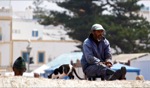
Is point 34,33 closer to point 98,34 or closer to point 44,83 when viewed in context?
point 98,34

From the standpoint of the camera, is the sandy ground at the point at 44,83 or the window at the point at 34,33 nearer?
the sandy ground at the point at 44,83

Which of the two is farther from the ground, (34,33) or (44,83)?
(44,83)

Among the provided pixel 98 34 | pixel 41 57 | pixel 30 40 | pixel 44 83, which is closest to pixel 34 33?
pixel 41 57

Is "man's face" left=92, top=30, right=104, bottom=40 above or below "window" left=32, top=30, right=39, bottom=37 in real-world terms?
above

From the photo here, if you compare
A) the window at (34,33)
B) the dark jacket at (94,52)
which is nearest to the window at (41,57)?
the window at (34,33)

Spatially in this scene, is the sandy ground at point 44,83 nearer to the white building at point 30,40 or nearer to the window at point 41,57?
the white building at point 30,40

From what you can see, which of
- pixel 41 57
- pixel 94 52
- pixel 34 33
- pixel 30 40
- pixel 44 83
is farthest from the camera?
pixel 34 33

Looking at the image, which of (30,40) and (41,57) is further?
(41,57)

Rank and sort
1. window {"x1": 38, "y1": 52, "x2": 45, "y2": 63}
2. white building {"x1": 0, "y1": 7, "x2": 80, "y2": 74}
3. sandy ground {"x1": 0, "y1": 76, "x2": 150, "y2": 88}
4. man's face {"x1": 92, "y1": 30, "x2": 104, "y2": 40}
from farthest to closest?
window {"x1": 38, "y1": 52, "x2": 45, "y2": 63}
white building {"x1": 0, "y1": 7, "x2": 80, "y2": 74}
man's face {"x1": 92, "y1": 30, "x2": 104, "y2": 40}
sandy ground {"x1": 0, "y1": 76, "x2": 150, "y2": 88}

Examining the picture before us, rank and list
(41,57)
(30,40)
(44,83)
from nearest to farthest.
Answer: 1. (44,83)
2. (30,40)
3. (41,57)

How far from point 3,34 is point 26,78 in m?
68.2

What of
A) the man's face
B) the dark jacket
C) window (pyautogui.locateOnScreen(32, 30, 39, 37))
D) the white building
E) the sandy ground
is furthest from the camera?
window (pyautogui.locateOnScreen(32, 30, 39, 37))

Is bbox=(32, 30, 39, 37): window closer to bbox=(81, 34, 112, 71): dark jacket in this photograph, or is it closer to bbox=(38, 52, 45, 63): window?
bbox=(38, 52, 45, 63): window

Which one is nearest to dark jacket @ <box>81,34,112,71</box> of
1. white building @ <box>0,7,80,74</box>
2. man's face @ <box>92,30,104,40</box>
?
man's face @ <box>92,30,104,40</box>
